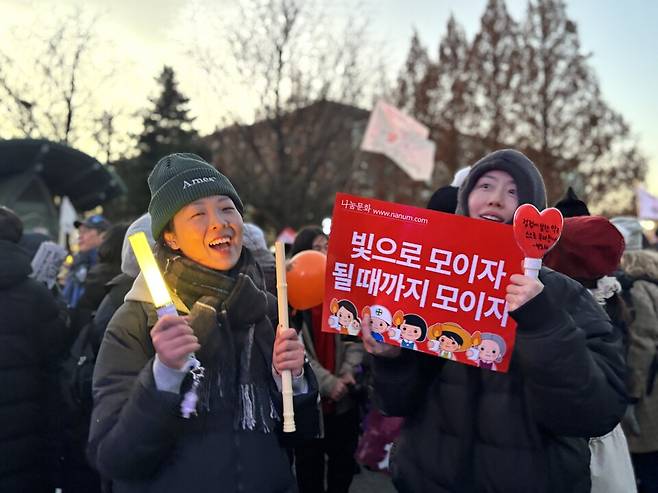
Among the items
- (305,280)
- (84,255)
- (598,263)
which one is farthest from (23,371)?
(598,263)

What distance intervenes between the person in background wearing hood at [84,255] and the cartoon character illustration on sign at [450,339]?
422cm

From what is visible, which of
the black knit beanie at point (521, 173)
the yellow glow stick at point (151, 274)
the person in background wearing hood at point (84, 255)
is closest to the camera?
the yellow glow stick at point (151, 274)

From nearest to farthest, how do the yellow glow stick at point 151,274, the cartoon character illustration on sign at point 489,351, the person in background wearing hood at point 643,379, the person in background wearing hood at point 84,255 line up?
the yellow glow stick at point 151,274, the cartoon character illustration on sign at point 489,351, the person in background wearing hood at point 643,379, the person in background wearing hood at point 84,255

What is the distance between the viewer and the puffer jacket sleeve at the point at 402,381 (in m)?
1.94

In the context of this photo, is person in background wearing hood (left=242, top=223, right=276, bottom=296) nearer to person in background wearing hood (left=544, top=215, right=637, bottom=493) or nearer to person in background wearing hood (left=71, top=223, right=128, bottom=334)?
person in background wearing hood (left=71, top=223, right=128, bottom=334)

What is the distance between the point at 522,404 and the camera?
5.97 ft

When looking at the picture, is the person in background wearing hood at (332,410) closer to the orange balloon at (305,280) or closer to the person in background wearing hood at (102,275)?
the orange balloon at (305,280)

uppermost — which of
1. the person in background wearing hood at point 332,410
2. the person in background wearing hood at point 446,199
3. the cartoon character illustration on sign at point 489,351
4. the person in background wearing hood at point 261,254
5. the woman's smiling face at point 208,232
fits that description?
the person in background wearing hood at point 446,199

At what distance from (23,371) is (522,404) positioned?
2666 mm

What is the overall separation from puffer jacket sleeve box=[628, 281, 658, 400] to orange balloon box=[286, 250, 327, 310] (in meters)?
2.06

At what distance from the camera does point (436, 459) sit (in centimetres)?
190

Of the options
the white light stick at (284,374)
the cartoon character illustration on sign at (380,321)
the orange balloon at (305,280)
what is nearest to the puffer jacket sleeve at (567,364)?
the cartoon character illustration on sign at (380,321)

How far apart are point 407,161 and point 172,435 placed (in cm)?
934

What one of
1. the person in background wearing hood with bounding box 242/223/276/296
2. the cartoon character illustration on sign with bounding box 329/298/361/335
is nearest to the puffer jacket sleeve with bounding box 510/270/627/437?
the cartoon character illustration on sign with bounding box 329/298/361/335
